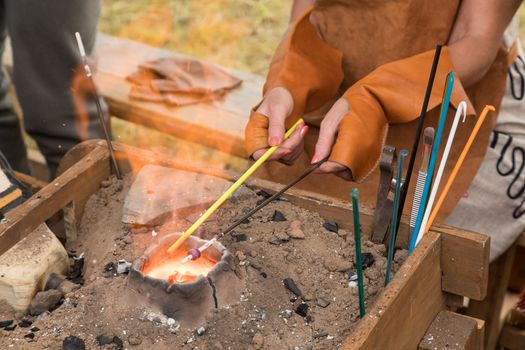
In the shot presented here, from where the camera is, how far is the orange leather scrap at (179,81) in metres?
2.57

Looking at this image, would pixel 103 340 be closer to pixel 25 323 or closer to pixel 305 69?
pixel 25 323

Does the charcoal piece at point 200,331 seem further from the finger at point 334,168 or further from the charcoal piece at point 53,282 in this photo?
the finger at point 334,168

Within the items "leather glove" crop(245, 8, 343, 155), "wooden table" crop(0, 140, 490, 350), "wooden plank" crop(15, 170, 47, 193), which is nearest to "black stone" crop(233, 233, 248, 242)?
"wooden table" crop(0, 140, 490, 350)

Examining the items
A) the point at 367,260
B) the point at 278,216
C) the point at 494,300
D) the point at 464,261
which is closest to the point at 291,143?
the point at 278,216

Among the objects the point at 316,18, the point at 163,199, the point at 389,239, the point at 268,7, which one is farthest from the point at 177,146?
the point at 389,239

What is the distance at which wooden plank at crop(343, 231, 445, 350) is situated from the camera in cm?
127

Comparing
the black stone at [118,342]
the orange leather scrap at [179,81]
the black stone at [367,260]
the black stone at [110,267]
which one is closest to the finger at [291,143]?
the black stone at [367,260]

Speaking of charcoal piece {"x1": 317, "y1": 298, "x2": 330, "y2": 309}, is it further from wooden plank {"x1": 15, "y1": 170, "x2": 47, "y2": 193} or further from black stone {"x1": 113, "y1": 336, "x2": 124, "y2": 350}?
wooden plank {"x1": 15, "y1": 170, "x2": 47, "y2": 193}

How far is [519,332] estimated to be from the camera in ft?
7.63

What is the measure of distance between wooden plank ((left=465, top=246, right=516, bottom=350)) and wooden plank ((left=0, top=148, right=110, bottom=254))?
3.47 feet

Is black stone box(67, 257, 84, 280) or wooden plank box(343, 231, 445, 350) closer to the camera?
wooden plank box(343, 231, 445, 350)

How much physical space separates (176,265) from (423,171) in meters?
0.45

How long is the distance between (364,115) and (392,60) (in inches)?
11.9

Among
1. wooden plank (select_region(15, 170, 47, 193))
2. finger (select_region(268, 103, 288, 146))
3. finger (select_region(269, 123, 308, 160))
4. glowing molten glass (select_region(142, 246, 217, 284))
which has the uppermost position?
finger (select_region(268, 103, 288, 146))
